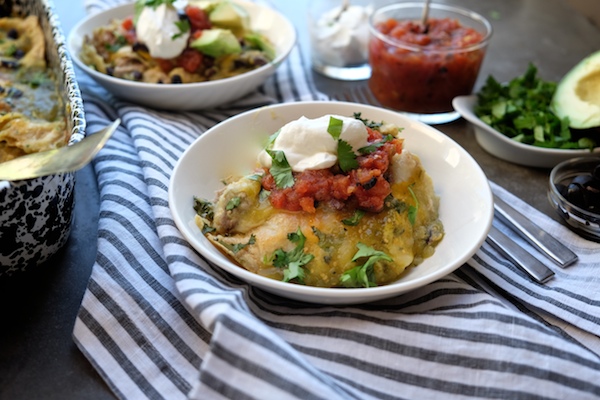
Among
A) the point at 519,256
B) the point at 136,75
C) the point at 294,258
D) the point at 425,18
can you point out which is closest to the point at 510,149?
the point at 519,256

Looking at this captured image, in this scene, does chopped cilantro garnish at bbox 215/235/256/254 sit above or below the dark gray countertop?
above

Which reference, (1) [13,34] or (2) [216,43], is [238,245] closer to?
(2) [216,43]

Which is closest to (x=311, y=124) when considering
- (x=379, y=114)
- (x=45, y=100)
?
(x=379, y=114)

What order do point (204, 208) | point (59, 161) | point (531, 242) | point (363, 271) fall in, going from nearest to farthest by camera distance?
point (59, 161) → point (363, 271) → point (204, 208) → point (531, 242)

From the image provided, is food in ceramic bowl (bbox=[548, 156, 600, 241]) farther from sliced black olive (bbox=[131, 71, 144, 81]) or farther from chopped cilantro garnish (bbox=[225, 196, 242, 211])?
sliced black olive (bbox=[131, 71, 144, 81])

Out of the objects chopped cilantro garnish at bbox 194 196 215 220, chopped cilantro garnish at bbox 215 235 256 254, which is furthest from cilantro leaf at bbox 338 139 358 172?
chopped cilantro garnish at bbox 194 196 215 220

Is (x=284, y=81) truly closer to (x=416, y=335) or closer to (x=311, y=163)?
(x=311, y=163)

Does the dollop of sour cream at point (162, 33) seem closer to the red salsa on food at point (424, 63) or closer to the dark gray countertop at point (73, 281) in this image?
the dark gray countertop at point (73, 281)
